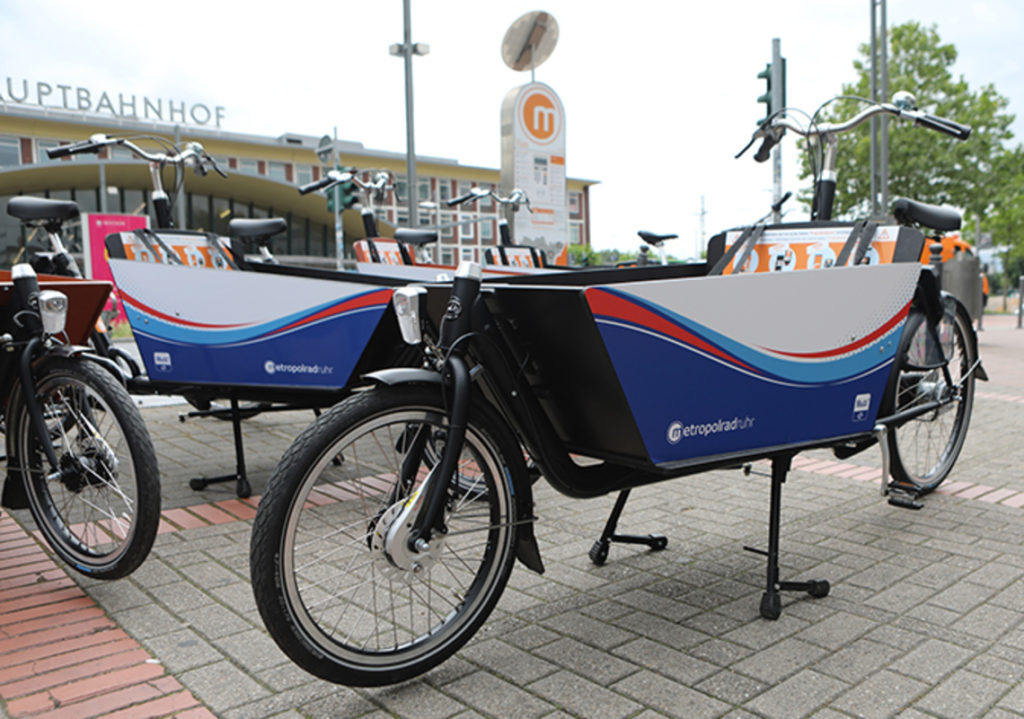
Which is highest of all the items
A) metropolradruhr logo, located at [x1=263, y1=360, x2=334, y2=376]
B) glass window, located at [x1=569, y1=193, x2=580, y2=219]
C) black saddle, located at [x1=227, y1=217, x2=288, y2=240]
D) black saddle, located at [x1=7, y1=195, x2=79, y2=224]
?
glass window, located at [x1=569, y1=193, x2=580, y2=219]

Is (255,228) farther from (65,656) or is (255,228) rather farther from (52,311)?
(65,656)

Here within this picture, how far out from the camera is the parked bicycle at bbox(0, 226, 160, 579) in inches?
115

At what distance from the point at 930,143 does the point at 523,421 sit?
27635 mm

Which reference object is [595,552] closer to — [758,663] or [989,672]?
[758,663]

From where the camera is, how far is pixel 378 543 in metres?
2.29

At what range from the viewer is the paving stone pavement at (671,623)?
7.32 feet

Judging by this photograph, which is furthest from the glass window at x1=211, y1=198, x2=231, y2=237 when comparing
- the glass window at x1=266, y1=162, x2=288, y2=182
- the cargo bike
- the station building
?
the cargo bike

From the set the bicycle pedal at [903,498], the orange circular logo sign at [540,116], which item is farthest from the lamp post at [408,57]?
the bicycle pedal at [903,498]

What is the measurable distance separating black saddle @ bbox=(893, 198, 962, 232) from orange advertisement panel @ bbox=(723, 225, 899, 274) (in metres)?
0.38

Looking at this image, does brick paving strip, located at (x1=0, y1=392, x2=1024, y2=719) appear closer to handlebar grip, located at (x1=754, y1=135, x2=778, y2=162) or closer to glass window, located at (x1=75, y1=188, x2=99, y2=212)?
handlebar grip, located at (x1=754, y1=135, x2=778, y2=162)

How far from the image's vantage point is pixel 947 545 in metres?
3.53

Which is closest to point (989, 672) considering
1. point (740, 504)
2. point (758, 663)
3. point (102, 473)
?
point (758, 663)

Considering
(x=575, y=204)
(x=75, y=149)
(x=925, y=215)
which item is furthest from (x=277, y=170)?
(x=925, y=215)

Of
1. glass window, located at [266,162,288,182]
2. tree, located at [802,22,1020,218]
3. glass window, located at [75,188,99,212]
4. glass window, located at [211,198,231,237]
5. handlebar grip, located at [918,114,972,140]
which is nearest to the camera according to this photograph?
handlebar grip, located at [918,114,972,140]
